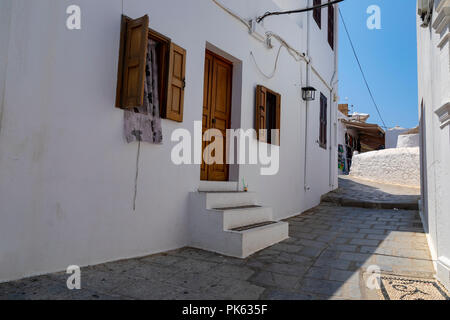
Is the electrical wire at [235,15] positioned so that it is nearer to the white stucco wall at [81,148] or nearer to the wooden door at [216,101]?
the white stucco wall at [81,148]

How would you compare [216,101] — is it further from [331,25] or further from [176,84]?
[331,25]

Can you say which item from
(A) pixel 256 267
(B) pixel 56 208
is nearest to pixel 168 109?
(B) pixel 56 208

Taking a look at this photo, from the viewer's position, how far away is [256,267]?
9.98ft

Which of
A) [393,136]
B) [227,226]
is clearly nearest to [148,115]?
[227,226]

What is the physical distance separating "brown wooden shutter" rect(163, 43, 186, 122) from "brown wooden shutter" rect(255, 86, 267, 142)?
71.0 inches

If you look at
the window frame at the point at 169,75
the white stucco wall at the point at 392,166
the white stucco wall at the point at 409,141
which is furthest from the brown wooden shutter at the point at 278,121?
the white stucco wall at the point at 409,141

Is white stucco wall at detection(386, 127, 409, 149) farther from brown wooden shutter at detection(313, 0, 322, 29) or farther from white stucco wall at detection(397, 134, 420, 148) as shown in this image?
brown wooden shutter at detection(313, 0, 322, 29)

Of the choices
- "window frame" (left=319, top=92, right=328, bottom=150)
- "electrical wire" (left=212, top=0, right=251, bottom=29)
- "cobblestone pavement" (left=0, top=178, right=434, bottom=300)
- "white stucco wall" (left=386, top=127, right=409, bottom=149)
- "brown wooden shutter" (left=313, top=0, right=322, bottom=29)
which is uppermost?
"brown wooden shutter" (left=313, top=0, right=322, bottom=29)

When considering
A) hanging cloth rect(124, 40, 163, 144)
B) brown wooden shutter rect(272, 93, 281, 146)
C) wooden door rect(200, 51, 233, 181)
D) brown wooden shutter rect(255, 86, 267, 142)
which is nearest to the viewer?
hanging cloth rect(124, 40, 163, 144)

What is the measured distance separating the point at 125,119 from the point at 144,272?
1508mm

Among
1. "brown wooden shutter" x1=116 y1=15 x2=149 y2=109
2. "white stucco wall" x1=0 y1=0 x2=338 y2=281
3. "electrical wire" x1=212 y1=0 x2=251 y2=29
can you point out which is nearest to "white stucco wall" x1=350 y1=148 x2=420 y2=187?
"electrical wire" x1=212 y1=0 x2=251 y2=29

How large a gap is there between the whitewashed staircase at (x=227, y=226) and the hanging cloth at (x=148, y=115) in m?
0.98

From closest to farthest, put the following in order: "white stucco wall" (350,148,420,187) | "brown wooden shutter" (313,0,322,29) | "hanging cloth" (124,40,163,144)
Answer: "hanging cloth" (124,40,163,144) → "brown wooden shutter" (313,0,322,29) → "white stucco wall" (350,148,420,187)

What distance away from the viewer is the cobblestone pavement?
7.45 feet
